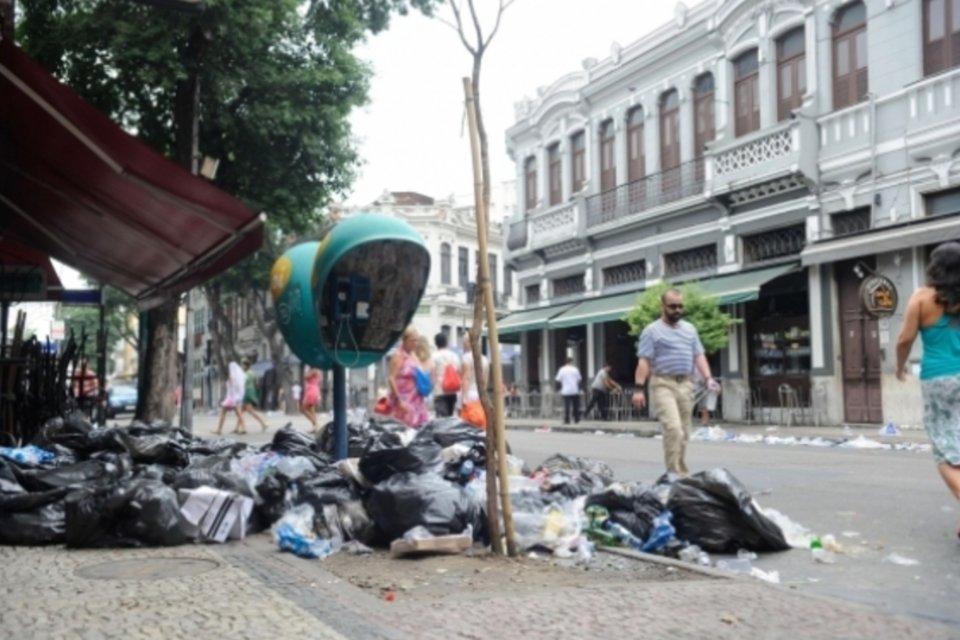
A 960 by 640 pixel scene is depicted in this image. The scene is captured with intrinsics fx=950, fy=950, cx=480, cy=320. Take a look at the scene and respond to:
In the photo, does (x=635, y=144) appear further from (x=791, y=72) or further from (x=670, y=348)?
(x=670, y=348)

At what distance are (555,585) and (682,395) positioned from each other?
3.44 meters

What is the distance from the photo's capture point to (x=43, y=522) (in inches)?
→ 247

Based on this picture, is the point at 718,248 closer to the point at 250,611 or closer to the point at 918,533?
the point at 918,533

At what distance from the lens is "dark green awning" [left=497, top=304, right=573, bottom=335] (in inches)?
1141

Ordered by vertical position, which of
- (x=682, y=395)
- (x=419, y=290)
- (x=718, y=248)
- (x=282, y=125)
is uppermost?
(x=282, y=125)

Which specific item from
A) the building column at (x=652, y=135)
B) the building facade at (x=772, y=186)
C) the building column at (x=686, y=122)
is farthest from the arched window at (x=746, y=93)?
the building column at (x=652, y=135)

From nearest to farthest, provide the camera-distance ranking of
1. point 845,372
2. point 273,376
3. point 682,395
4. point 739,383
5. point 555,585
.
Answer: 1. point 555,585
2. point 682,395
3. point 845,372
4. point 739,383
5. point 273,376

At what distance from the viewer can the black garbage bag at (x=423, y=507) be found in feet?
19.3

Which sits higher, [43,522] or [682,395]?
[682,395]

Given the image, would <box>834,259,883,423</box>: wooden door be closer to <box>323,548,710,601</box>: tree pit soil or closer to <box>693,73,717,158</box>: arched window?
<box>693,73,717,158</box>: arched window

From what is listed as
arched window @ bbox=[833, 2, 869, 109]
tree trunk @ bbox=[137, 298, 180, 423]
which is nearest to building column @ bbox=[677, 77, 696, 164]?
arched window @ bbox=[833, 2, 869, 109]

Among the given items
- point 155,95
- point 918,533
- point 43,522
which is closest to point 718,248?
point 155,95

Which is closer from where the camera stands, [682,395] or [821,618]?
[821,618]

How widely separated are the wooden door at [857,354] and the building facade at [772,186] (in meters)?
0.03
